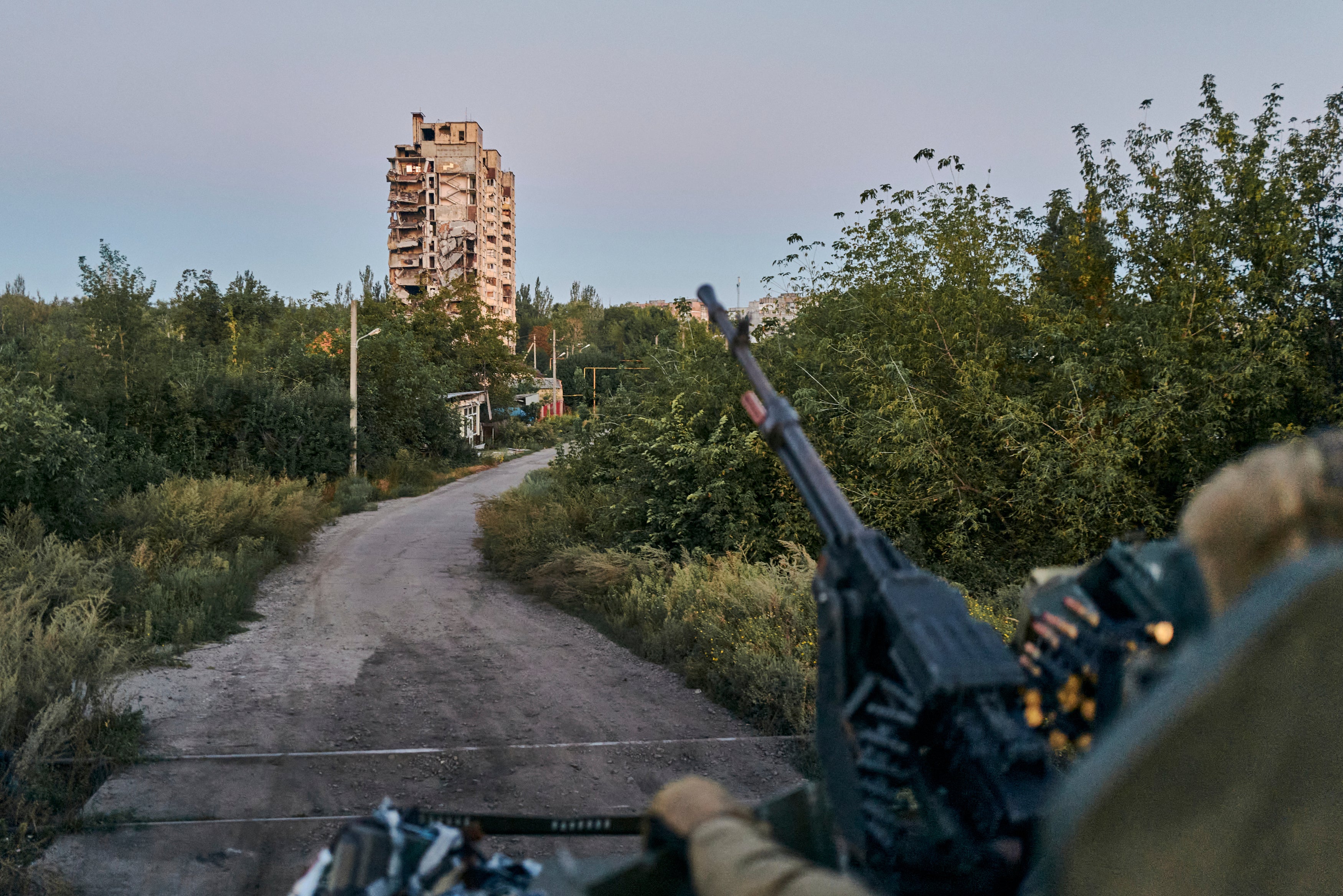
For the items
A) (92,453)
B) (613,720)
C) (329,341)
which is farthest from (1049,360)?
(329,341)

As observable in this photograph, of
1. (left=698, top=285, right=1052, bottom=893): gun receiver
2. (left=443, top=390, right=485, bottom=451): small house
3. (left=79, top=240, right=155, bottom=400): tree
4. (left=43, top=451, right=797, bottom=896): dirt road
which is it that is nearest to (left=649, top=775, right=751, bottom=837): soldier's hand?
(left=698, top=285, right=1052, bottom=893): gun receiver

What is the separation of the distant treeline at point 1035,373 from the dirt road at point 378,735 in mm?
3242

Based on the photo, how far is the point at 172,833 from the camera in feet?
15.4

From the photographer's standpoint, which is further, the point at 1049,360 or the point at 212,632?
the point at 1049,360

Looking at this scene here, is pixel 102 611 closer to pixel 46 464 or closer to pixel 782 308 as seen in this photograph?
pixel 46 464

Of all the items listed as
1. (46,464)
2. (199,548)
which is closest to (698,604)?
(199,548)

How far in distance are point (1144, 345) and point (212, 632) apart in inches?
422

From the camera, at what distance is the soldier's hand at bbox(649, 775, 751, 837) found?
1.32 metres

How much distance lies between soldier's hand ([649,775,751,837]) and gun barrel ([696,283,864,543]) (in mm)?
534

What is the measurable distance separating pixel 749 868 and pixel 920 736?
42 centimetres

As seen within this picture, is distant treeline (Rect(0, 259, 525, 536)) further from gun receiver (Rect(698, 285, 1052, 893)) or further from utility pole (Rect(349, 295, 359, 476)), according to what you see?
gun receiver (Rect(698, 285, 1052, 893))

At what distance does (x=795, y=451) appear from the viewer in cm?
192

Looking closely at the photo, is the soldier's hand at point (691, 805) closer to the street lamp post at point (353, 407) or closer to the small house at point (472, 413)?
the street lamp post at point (353, 407)

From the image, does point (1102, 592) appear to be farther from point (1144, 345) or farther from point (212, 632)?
point (212, 632)
